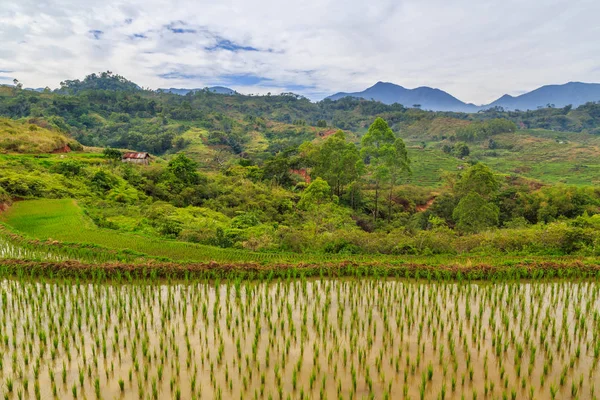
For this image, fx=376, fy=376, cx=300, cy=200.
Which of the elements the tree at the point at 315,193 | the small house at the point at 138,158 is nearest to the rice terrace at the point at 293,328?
the tree at the point at 315,193

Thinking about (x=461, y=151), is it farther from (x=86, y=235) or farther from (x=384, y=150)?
(x=86, y=235)

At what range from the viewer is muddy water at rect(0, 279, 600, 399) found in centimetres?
552

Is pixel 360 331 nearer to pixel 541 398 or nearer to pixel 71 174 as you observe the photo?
pixel 541 398

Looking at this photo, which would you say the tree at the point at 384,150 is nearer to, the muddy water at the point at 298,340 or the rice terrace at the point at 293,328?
the rice terrace at the point at 293,328

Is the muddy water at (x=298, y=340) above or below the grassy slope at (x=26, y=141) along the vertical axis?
below

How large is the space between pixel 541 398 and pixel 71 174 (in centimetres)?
2419

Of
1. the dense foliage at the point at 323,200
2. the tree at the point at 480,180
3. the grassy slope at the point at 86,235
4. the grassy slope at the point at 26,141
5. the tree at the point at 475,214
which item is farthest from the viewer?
the grassy slope at the point at 26,141

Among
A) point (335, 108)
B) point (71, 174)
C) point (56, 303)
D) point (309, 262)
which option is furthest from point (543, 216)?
point (335, 108)

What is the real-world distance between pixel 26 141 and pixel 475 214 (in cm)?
3136

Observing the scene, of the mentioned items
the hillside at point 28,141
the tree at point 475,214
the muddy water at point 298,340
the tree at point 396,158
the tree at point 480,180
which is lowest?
the muddy water at point 298,340

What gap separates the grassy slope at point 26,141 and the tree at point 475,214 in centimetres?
2993

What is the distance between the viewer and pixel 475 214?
18.9 m

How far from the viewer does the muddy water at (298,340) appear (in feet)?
18.1

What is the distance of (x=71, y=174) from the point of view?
22109 mm
